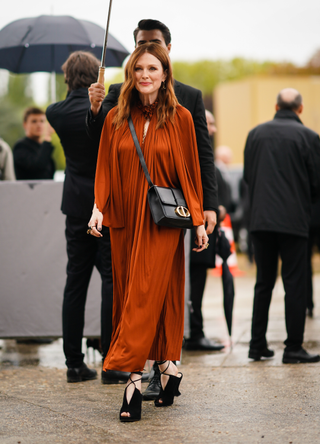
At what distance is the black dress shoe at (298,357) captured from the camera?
16.3ft

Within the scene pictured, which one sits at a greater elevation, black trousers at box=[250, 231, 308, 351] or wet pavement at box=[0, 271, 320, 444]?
black trousers at box=[250, 231, 308, 351]

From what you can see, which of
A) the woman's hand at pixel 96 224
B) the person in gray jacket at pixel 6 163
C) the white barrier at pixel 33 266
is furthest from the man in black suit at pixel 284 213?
the person in gray jacket at pixel 6 163

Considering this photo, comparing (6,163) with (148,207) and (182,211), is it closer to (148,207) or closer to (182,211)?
(148,207)

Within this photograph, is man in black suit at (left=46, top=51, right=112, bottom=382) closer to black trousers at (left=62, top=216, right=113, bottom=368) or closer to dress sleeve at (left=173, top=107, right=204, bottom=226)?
black trousers at (left=62, top=216, right=113, bottom=368)

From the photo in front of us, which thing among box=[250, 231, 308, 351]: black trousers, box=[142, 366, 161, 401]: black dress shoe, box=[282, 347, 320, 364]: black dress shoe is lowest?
box=[282, 347, 320, 364]: black dress shoe

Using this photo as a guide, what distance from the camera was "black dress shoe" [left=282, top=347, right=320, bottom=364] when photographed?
195 inches

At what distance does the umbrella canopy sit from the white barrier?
1.43m

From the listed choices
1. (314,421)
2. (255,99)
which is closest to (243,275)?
(314,421)

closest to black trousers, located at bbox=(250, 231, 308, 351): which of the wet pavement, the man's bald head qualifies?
the wet pavement

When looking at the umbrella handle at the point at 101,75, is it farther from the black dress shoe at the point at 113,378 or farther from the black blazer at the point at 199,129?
the black dress shoe at the point at 113,378

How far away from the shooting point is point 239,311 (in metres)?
7.87

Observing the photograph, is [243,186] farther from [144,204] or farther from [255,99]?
[255,99]

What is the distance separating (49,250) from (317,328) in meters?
2.79

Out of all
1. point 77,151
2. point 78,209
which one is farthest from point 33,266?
point 77,151
